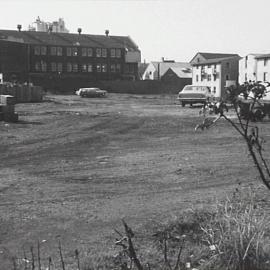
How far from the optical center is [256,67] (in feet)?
196

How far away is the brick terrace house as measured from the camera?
74.4 meters

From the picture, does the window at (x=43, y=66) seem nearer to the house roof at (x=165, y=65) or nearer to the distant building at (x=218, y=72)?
the house roof at (x=165, y=65)

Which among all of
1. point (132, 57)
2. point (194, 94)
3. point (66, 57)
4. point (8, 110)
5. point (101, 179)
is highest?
point (132, 57)

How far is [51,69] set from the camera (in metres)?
80.8

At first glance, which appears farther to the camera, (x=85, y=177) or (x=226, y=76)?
(x=226, y=76)

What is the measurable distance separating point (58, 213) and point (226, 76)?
63.6 meters

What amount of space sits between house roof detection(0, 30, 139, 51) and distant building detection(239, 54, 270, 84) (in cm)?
2854

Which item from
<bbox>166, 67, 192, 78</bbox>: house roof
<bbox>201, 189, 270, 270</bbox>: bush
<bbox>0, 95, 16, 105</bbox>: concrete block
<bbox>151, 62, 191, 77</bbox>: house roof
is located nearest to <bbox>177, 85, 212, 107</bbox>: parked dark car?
<bbox>0, 95, 16, 105</bbox>: concrete block

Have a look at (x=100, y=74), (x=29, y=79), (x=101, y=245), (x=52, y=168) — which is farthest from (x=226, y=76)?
(x=101, y=245)

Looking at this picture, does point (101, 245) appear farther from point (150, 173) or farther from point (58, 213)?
point (150, 173)

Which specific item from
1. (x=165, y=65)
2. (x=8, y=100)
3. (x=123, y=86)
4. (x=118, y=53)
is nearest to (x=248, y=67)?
(x=123, y=86)

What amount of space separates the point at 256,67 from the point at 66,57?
3515cm

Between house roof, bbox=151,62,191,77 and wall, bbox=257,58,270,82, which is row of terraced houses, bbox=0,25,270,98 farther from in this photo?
wall, bbox=257,58,270,82

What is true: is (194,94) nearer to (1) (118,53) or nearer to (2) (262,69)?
(2) (262,69)
